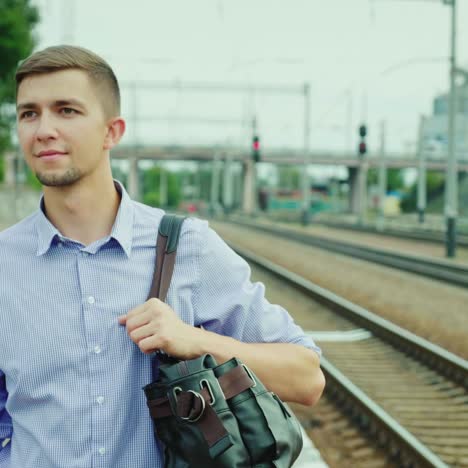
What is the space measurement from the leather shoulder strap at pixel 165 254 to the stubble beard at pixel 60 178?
0.75 ft

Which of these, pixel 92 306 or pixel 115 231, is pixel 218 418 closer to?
pixel 92 306

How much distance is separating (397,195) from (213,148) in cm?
4049

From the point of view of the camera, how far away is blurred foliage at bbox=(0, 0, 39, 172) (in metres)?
23.8

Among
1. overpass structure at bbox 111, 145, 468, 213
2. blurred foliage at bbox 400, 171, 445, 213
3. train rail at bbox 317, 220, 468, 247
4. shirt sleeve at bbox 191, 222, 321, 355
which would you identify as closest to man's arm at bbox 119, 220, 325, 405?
shirt sleeve at bbox 191, 222, 321, 355

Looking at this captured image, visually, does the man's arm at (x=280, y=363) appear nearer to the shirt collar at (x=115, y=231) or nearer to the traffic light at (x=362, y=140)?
the shirt collar at (x=115, y=231)

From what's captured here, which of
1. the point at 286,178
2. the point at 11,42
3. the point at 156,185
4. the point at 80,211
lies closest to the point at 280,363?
the point at 80,211

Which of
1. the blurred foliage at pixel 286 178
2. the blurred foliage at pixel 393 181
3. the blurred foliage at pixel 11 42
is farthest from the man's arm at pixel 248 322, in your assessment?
the blurred foliage at pixel 286 178

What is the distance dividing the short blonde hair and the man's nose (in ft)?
0.33

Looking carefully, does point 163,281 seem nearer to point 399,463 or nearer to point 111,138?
point 111,138

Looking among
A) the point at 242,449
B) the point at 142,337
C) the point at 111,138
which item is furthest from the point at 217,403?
the point at 111,138

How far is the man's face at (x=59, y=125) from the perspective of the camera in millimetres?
1749

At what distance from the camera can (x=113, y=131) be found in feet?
6.15

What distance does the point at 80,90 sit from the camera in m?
1.77

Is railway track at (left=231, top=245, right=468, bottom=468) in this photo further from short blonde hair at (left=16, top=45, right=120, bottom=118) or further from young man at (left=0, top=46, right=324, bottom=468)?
short blonde hair at (left=16, top=45, right=120, bottom=118)
